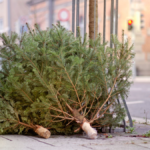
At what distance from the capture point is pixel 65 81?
3922 millimetres

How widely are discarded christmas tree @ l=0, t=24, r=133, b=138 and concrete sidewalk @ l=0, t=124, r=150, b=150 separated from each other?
0.18 meters

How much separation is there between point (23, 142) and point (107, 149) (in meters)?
1.00

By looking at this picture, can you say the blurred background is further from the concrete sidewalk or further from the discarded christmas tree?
the concrete sidewalk

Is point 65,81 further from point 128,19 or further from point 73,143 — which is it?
point 128,19

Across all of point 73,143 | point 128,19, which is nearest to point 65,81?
point 73,143

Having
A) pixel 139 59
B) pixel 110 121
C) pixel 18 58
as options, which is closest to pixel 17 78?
pixel 18 58

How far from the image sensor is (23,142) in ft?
12.3

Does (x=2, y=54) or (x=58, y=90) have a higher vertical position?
(x=2, y=54)

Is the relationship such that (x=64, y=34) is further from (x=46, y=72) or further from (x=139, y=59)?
(x=139, y=59)

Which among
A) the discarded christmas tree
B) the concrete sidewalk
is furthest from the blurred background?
the concrete sidewalk

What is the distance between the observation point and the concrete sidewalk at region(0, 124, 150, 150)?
11.5ft

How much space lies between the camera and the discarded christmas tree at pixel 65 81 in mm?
3900

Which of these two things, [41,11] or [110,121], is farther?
[41,11]

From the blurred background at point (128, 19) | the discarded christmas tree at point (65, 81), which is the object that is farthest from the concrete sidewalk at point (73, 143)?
the blurred background at point (128, 19)
